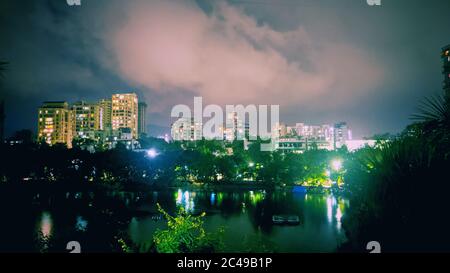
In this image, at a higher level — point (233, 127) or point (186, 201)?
point (233, 127)

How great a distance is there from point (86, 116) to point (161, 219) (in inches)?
3384

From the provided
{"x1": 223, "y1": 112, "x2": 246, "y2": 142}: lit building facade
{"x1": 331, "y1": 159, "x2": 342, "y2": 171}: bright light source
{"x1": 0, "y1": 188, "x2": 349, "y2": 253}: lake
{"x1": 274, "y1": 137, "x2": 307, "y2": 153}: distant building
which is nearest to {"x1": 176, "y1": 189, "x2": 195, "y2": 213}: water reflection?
{"x1": 0, "y1": 188, "x2": 349, "y2": 253}: lake

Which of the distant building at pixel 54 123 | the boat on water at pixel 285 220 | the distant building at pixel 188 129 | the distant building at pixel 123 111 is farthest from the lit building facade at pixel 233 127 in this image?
the boat on water at pixel 285 220

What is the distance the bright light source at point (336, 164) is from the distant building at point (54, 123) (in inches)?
2889

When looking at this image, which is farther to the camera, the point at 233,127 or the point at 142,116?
the point at 142,116

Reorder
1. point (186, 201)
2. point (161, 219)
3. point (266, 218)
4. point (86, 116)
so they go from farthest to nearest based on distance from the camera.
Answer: point (86, 116) → point (186, 201) → point (266, 218) → point (161, 219)

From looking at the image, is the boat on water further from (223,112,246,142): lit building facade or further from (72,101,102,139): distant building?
(223,112,246,142): lit building facade

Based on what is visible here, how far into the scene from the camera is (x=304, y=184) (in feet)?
130

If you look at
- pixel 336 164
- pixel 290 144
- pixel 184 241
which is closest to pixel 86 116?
pixel 290 144

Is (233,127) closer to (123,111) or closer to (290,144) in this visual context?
(123,111)

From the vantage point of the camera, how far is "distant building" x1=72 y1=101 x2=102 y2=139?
95000mm

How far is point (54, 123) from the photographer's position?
85.7m

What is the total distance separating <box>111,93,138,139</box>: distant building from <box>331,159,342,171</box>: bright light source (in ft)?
267
